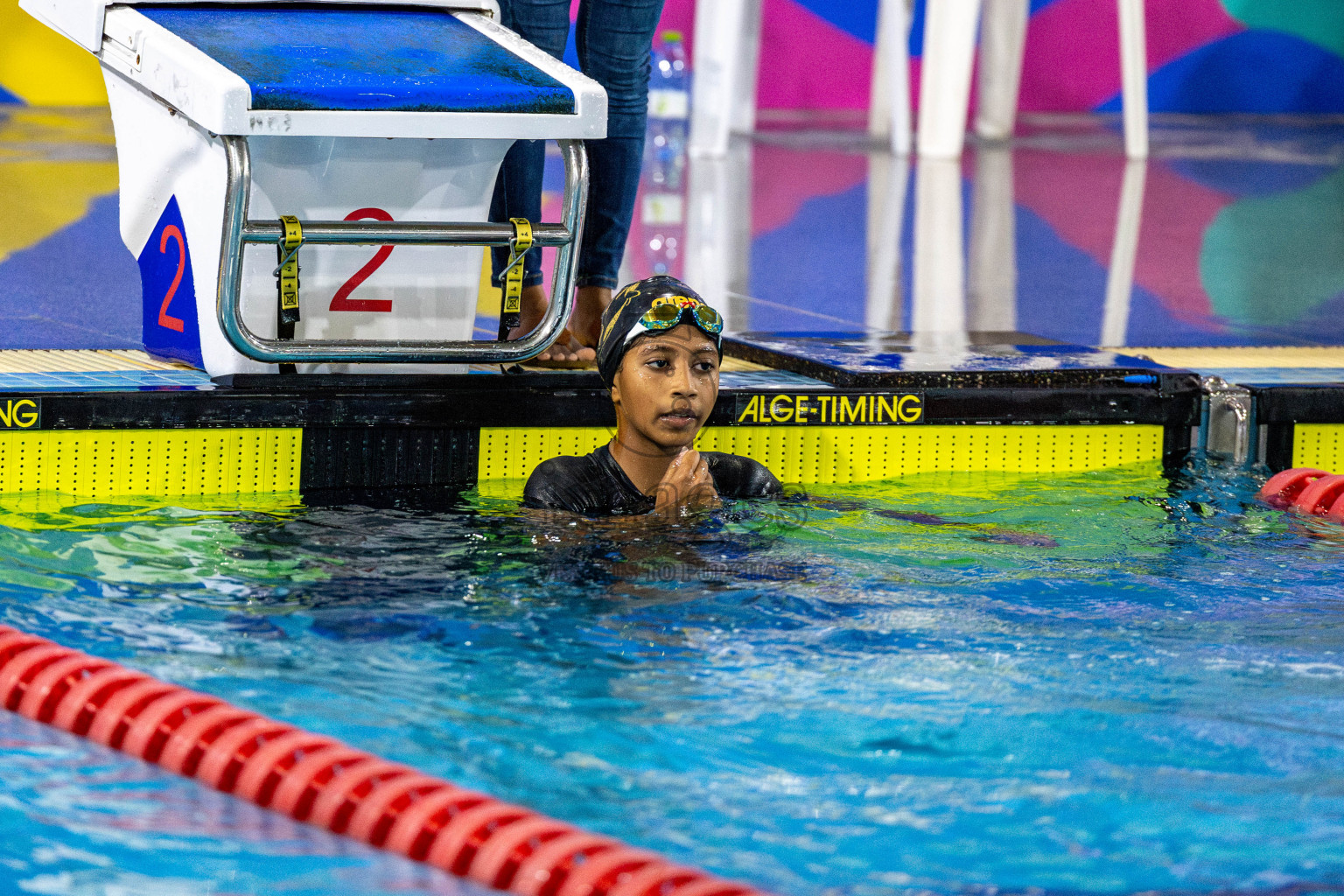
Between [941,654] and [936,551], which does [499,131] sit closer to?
[936,551]

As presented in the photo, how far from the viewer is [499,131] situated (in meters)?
3.85

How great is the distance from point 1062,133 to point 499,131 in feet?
34.6

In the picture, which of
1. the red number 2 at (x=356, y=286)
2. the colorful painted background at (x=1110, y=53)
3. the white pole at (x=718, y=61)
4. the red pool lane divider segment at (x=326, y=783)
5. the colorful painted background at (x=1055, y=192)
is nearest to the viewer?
the red pool lane divider segment at (x=326, y=783)

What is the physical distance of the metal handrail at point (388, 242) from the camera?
3.72 metres

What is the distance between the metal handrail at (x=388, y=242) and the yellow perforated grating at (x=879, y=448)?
1.03 ft

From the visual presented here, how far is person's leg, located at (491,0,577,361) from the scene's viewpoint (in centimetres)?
436

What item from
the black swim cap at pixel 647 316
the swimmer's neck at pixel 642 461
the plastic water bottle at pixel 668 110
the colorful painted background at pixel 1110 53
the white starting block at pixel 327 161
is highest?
the colorful painted background at pixel 1110 53

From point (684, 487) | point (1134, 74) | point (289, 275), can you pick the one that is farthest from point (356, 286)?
point (1134, 74)

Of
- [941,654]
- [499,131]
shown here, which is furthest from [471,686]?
[499,131]

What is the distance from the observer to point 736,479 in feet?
13.3

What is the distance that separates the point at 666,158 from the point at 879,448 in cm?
744

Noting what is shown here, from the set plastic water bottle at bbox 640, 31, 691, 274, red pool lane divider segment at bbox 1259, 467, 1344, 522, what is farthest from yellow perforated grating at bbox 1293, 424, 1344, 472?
plastic water bottle at bbox 640, 31, 691, 274

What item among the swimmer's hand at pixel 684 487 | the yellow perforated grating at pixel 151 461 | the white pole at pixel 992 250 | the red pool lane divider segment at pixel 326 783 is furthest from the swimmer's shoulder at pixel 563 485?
the white pole at pixel 992 250

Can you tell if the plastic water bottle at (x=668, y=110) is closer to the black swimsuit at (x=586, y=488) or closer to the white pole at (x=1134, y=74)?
the white pole at (x=1134, y=74)
